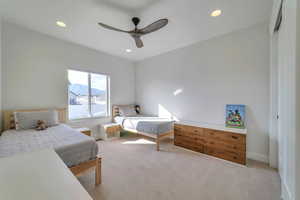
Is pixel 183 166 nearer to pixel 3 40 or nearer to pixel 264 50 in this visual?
pixel 264 50

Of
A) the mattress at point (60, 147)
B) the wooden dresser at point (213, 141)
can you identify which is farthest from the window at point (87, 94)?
the wooden dresser at point (213, 141)

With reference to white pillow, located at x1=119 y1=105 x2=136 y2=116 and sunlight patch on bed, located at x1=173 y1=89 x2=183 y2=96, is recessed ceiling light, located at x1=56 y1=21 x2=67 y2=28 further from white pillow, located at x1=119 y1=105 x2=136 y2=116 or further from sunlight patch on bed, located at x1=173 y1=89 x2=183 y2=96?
sunlight patch on bed, located at x1=173 y1=89 x2=183 y2=96

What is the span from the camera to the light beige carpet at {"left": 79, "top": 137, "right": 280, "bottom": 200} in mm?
1612

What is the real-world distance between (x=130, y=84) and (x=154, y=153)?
282 cm

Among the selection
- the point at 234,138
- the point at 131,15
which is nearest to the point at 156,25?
the point at 131,15

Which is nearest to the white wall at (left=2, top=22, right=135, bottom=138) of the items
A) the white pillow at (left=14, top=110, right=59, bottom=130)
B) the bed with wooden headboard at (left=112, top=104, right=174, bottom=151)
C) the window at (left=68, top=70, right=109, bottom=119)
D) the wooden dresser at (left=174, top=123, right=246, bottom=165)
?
the window at (left=68, top=70, right=109, bottom=119)

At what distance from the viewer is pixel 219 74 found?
291 centimetres

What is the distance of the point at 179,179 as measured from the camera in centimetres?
192

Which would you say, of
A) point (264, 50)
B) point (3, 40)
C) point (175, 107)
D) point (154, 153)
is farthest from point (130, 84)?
point (264, 50)

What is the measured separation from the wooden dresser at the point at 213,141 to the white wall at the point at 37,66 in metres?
2.59

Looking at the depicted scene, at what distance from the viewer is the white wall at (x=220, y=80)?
7.95ft

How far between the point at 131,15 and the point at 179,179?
2854 millimetres

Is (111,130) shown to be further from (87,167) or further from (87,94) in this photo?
(87,167)

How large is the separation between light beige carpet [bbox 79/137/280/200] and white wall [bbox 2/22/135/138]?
1.99 metres
